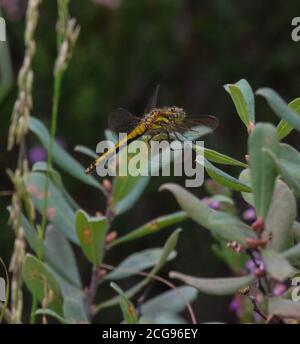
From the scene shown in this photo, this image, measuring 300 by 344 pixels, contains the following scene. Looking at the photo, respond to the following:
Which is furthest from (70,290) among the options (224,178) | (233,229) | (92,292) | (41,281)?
(233,229)

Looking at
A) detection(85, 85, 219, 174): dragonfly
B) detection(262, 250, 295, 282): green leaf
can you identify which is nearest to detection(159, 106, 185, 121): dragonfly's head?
detection(85, 85, 219, 174): dragonfly

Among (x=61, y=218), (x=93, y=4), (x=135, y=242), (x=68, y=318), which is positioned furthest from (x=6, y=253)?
(x=68, y=318)

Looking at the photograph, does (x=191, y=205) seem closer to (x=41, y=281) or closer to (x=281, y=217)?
(x=281, y=217)

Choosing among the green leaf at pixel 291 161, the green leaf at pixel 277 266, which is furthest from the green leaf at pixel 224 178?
the green leaf at pixel 277 266

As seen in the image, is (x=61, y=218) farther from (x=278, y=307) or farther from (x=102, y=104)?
(x=102, y=104)

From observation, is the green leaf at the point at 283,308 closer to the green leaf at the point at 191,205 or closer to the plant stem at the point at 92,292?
the green leaf at the point at 191,205
